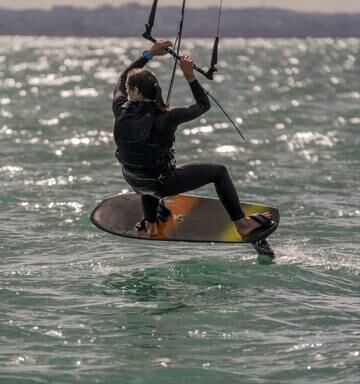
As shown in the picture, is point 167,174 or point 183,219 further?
point 183,219

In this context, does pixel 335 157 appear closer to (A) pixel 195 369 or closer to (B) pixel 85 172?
(B) pixel 85 172

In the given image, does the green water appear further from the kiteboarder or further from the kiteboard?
the kiteboarder

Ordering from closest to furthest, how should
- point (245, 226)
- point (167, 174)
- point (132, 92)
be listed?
point (132, 92)
point (167, 174)
point (245, 226)

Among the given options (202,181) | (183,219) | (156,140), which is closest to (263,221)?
(202,181)

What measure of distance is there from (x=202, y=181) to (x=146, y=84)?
4.91 ft

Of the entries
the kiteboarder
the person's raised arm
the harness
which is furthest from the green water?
the person's raised arm

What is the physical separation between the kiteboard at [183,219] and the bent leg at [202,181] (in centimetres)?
53

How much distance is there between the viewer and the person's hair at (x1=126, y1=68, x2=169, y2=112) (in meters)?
11.4

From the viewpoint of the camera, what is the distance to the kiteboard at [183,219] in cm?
1308

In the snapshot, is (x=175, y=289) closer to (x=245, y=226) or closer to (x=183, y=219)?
(x=245, y=226)

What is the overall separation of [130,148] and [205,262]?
2538 mm

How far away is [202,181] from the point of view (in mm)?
12352

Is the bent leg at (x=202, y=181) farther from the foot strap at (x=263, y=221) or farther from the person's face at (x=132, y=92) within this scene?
the person's face at (x=132, y=92)

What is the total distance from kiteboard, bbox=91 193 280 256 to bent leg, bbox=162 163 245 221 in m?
0.53
